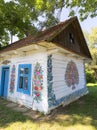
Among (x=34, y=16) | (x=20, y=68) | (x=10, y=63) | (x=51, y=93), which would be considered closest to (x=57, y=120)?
(x=51, y=93)

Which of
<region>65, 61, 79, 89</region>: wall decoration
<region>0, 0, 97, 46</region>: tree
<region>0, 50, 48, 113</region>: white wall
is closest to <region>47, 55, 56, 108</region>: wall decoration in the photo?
<region>0, 50, 48, 113</region>: white wall

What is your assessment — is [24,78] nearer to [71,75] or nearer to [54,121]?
[71,75]

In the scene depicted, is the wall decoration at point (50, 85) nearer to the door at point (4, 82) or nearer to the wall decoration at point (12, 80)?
the wall decoration at point (12, 80)

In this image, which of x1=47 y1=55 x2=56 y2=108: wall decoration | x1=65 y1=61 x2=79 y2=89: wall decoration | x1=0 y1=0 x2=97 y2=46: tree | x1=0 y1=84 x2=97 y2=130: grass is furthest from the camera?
x1=0 y1=0 x2=97 y2=46: tree

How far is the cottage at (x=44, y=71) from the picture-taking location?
6770 mm

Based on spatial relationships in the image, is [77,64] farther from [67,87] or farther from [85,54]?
[67,87]

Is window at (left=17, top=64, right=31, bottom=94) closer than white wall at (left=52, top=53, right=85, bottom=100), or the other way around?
white wall at (left=52, top=53, right=85, bottom=100)

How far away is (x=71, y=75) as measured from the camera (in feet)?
29.4

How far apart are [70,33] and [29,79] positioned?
411 centimetres

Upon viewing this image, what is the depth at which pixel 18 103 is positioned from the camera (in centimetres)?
816

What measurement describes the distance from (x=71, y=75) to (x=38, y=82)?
275 cm

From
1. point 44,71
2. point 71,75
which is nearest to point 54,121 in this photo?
point 44,71

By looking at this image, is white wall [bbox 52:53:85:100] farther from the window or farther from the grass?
the window

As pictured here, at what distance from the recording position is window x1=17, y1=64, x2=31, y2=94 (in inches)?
301
